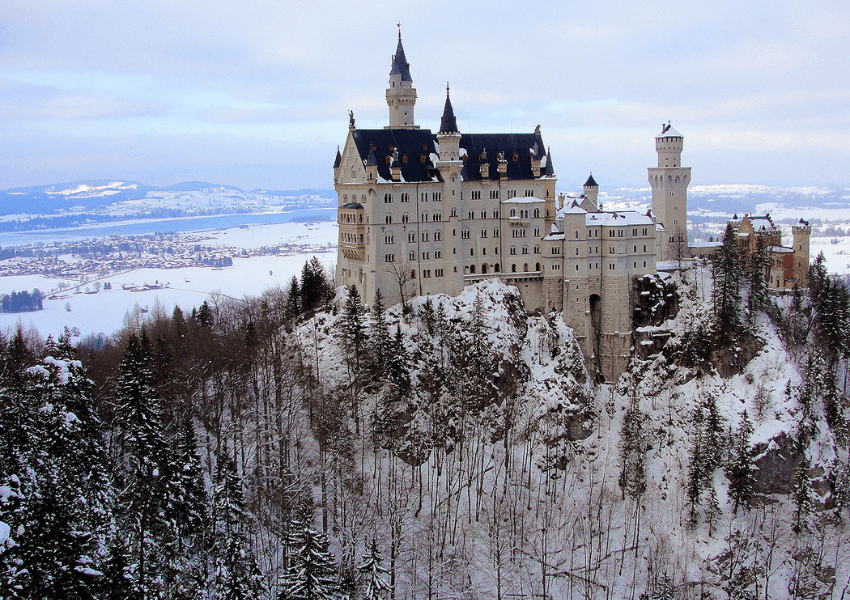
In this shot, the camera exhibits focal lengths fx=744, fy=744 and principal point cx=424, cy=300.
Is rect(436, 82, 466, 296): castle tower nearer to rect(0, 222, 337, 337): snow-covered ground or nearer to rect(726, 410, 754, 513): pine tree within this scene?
rect(726, 410, 754, 513): pine tree

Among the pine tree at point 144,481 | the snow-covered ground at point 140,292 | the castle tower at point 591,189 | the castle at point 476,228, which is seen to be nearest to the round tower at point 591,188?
the castle tower at point 591,189

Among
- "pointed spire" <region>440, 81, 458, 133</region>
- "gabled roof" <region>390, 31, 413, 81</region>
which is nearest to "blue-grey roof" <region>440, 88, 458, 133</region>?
"pointed spire" <region>440, 81, 458, 133</region>

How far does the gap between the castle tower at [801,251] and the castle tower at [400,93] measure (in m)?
51.4

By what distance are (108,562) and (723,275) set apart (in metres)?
71.8

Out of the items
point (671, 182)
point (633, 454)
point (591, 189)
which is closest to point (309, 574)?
point (633, 454)

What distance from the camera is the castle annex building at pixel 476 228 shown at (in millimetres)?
83312

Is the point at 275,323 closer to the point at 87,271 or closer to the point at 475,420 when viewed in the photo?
the point at 475,420

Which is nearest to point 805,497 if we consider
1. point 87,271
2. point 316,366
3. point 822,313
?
point 822,313

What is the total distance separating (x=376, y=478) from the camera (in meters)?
66.3

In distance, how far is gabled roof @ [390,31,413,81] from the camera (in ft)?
295

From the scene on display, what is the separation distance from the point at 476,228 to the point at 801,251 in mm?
44213

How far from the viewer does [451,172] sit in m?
85.5

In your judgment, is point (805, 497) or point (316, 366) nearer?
point (805, 497)

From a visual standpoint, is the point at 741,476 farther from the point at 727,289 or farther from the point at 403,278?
the point at 403,278
